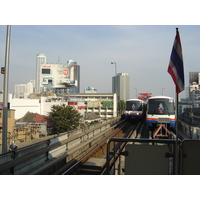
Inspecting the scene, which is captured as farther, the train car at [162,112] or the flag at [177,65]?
the train car at [162,112]

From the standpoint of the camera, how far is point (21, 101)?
41969 millimetres

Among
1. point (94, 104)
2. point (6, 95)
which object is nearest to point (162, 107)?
point (6, 95)

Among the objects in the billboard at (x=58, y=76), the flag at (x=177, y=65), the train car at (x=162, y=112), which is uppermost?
the billboard at (x=58, y=76)

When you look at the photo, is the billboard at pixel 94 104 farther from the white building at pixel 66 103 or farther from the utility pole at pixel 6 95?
the utility pole at pixel 6 95

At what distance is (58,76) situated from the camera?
57688 millimetres

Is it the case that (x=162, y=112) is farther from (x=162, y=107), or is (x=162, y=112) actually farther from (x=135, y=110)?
(x=135, y=110)

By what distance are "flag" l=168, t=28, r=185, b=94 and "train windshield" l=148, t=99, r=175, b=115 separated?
11750 millimetres

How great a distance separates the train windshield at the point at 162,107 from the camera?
14759mm

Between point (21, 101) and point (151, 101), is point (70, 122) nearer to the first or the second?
point (21, 101)

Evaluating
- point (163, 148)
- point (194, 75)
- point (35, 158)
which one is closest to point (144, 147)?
point (163, 148)

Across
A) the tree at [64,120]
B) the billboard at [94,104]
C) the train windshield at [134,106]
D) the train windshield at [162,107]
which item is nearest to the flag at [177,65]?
the train windshield at [162,107]

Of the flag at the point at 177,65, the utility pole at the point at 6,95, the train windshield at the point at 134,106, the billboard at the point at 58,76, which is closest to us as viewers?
the flag at the point at 177,65

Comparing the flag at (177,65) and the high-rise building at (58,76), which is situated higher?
the high-rise building at (58,76)

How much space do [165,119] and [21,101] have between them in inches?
1338
